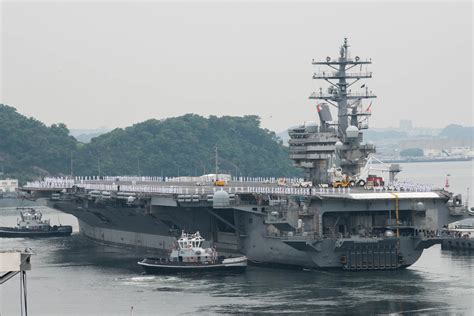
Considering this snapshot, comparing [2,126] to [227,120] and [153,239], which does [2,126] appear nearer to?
[227,120]

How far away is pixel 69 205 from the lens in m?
84.8

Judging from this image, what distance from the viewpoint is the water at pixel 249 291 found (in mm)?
52594

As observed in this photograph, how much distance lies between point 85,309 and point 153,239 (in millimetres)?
21797

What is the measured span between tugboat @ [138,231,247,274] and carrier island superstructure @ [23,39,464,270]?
7.55 ft

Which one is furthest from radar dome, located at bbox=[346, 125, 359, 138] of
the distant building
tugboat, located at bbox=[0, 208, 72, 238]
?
the distant building

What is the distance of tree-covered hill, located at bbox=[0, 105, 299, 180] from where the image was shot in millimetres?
169375

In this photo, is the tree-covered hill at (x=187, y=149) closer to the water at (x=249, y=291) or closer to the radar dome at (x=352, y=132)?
the radar dome at (x=352, y=132)

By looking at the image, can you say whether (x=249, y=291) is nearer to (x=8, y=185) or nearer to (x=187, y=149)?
(x=8, y=185)

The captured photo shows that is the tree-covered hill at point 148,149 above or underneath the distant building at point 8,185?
above

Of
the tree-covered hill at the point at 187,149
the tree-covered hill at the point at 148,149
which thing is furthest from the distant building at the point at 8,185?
the tree-covered hill at the point at 187,149

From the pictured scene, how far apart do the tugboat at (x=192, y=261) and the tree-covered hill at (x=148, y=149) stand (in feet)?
314

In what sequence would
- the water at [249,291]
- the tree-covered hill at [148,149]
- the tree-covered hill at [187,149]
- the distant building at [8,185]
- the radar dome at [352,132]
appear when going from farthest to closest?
the tree-covered hill at [187,149] → the tree-covered hill at [148,149] → the distant building at [8,185] → the radar dome at [352,132] → the water at [249,291]

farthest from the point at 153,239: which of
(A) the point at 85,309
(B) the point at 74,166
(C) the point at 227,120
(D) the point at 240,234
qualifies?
(C) the point at 227,120

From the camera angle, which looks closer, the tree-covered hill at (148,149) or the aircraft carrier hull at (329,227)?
the aircraft carrier hull at (329,227)
